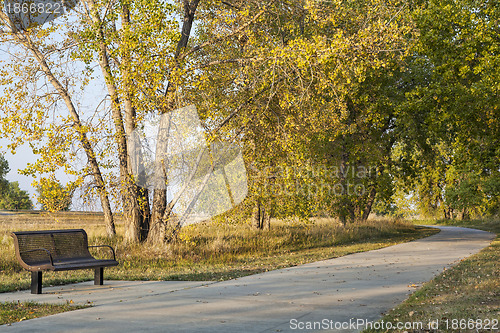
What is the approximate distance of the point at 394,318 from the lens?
248 inches

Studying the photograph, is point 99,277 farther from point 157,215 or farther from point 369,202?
point 369,202

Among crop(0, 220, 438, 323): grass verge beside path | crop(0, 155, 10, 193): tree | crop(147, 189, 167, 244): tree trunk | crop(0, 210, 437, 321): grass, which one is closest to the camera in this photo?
crop(0, 220, 438, 323): grass verge beside path

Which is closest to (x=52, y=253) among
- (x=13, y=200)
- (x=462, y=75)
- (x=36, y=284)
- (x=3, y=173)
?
(x=36, y=284)

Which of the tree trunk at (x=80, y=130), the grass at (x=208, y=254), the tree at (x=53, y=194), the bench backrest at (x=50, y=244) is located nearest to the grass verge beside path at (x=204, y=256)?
the grass at (x=208, y=254)

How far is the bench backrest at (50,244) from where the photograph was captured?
29.6 feet

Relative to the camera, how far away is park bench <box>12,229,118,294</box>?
874cm

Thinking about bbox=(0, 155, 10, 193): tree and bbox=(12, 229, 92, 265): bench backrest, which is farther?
bbox=(0, 155, 10, 193): tree

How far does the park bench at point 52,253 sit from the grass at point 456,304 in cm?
553

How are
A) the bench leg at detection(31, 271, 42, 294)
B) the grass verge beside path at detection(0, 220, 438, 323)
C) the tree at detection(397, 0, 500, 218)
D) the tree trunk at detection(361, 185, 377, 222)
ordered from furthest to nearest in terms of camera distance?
the tree trunk at detection(361, 185, 377, 222) → the tree at detection(397, 0, 500, 218) → the grass verge beside path at detection(0, 220, 438, 323) → the bench leg at detection(31, 271, 42, 294)

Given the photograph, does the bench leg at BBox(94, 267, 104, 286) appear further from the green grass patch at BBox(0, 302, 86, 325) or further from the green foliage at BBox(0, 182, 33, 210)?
the green foliage at BBox(0, 182, 33, 210)

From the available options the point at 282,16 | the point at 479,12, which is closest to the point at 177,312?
the point at 282,16

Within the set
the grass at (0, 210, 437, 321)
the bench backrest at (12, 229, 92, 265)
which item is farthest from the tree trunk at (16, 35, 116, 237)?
the bench backrest at (12, 229, 92, 265)

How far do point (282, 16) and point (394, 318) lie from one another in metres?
12.5

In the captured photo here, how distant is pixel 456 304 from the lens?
709 cm
